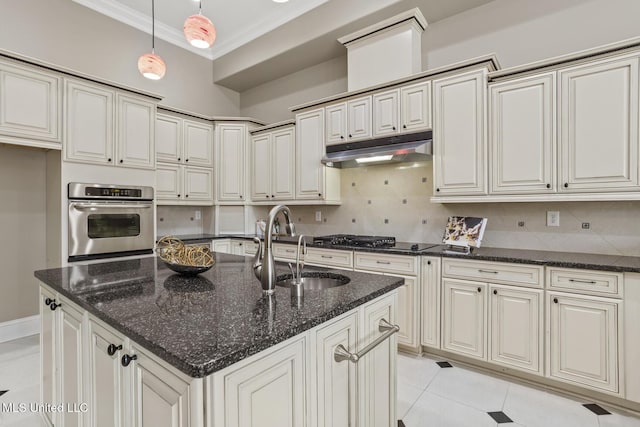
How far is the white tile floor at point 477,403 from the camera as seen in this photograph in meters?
1.92

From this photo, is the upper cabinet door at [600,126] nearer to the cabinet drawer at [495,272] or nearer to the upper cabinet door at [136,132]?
the cabinet drawer at [495,272]

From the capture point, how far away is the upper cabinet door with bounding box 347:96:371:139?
323 centimetres

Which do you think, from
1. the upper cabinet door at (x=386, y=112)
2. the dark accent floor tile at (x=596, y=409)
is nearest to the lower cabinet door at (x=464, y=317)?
the dark accent floor tile at (x=596, y=409)

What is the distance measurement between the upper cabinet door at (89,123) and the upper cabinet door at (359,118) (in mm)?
2431

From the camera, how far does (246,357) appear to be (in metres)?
0.83

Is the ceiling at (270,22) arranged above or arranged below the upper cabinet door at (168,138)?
above

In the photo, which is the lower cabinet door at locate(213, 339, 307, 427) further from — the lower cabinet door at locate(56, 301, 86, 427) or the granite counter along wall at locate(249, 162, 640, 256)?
the granite counter along wall at locate(249, 162, 640, 256)

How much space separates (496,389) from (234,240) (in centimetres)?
326

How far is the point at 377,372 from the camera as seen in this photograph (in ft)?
4.69

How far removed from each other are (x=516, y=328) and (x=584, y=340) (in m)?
0.37

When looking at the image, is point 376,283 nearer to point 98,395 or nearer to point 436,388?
point 98,395

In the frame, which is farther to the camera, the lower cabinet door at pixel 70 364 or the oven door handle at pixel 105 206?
the oven door handle at pixel 105 206

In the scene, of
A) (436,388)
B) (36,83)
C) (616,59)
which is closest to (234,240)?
(36,83)

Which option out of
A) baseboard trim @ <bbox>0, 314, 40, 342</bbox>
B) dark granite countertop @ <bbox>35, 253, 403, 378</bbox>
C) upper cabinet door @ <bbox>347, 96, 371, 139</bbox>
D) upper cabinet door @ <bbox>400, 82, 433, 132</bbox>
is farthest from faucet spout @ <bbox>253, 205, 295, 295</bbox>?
baseboard trim @ <bbox>0, 314, 40, 342</bbox>
